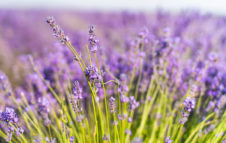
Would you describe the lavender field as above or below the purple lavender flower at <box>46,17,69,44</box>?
below

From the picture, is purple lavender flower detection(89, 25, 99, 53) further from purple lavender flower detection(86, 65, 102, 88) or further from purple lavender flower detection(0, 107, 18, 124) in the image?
purple lavender flower detection(0, 107, 18, 124)

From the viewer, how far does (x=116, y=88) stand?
1936 millimetres

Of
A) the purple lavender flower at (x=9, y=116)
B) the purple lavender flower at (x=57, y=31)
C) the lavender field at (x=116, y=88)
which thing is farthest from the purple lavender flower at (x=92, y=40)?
the purple lavender flower at (x=9, y=116)

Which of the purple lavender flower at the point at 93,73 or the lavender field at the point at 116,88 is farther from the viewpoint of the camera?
the lavender field at the point at 116,88

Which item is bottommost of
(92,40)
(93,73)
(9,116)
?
(9,116)

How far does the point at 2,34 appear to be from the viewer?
20.1 feet

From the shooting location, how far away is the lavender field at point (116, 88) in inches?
46.7

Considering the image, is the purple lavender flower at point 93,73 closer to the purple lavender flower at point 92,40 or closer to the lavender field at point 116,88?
the lavender field at point 116,88

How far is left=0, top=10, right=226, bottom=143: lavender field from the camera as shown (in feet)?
3.89

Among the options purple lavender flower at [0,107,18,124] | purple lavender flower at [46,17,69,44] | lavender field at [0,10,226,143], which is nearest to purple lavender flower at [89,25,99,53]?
lavender field at [0,10,226,143]

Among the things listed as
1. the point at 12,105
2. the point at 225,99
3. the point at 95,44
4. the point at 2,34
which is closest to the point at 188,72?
the point at 225,99

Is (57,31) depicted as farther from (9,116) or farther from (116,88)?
(116,88)

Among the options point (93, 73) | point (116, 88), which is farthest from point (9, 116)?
point (116, 88)

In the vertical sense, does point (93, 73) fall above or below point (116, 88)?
above
